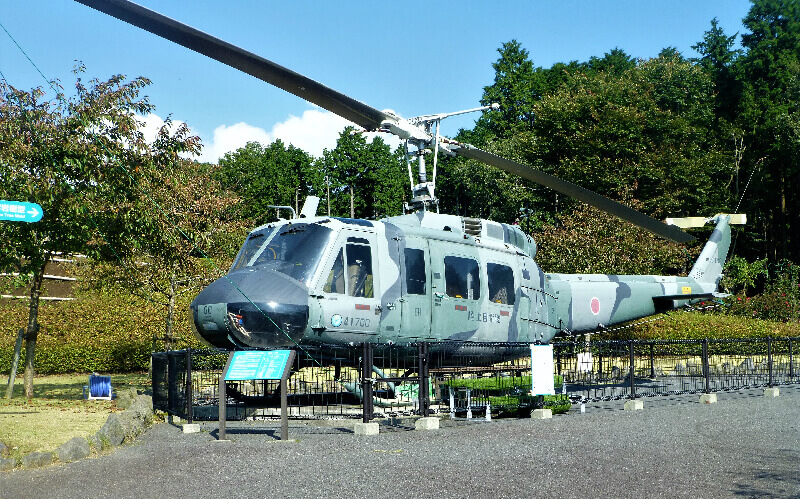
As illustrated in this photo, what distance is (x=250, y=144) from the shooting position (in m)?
72.1

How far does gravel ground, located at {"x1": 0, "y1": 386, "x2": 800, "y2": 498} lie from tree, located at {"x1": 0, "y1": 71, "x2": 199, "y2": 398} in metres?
5.84

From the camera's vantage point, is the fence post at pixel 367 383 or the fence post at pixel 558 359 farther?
the fence post at pixel 558 359

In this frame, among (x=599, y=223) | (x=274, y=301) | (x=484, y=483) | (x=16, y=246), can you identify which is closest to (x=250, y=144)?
(x=599, y=223)

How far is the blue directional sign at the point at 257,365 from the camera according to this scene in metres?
9.23

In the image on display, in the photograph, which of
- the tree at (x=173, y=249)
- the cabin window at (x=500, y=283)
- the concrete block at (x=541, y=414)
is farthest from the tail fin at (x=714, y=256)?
the tree at (x=173, y=249)

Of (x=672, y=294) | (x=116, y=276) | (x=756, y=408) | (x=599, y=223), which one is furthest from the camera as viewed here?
(x=599, y=223)

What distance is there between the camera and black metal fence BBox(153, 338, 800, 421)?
36.9 feet

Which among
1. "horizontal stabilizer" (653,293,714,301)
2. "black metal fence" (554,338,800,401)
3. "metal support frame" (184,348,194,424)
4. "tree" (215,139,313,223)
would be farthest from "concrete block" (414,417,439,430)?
"tree" (215,139,313,223)

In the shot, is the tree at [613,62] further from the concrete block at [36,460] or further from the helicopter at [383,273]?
the concrete block at [36,460]

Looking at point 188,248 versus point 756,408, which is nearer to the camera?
point 756,408

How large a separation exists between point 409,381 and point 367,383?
0.92 metres

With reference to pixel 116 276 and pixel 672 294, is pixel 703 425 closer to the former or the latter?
pixel 672 294

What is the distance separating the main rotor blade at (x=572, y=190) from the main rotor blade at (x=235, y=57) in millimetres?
2349

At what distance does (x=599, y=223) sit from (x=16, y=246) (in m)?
22.2
